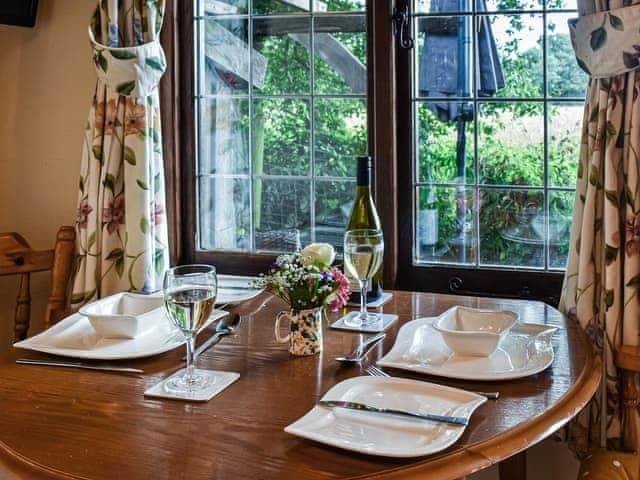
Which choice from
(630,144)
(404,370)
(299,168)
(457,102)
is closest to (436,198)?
(457,102)

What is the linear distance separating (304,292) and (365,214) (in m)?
0.50

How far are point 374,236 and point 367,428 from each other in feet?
1.84

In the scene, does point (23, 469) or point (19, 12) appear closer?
point (23, 469)

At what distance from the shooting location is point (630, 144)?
171 cm

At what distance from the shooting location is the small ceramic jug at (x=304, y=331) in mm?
1396

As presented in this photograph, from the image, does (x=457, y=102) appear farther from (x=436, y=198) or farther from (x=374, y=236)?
(x=374, y=236)

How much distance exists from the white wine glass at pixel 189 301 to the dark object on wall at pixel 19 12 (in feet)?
4.90

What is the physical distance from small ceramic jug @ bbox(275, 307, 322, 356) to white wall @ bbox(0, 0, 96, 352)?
1351 mm

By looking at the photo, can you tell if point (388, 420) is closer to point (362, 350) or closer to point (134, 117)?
point (362, 350)

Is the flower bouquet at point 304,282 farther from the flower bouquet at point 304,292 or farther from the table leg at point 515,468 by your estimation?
the table leg at point 515,468

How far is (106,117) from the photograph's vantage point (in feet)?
7.24

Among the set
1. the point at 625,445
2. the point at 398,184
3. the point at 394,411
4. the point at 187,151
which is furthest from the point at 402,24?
the point at 394,411

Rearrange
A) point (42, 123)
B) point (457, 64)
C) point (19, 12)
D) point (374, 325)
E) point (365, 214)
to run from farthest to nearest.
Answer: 1. point (42, 123)
2. point (19, 12)
3. point (457, 64)
4. point (365, 214)
5. point (374, 325)

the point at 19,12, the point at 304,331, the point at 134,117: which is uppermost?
the point at 19,12
